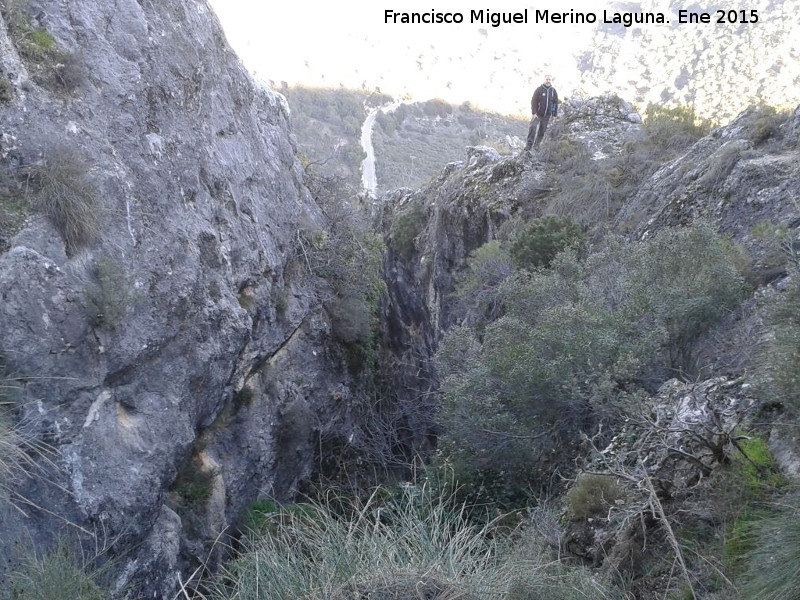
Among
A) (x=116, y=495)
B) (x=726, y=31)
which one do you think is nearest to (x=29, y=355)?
(x=116, y=495)

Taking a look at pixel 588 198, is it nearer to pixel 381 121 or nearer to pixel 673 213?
pixel 673 213

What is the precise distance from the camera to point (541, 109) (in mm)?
15711

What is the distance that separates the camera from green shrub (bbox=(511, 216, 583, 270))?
11477mm

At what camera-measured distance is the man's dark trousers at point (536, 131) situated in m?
15.9

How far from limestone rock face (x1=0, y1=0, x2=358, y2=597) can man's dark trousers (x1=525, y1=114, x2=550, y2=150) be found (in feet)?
21.2

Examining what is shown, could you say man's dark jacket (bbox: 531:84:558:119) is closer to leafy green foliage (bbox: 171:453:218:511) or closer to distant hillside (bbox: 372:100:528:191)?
leafy green foliage (bbox: 171:453:218:511)

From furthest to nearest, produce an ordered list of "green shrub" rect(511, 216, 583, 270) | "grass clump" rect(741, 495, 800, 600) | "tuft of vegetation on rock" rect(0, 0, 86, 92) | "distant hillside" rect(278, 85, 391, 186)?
"distant hillside" rect(278, 85, 391, 186) → "green shrub" rect(511, 216, 583, 270) → "tuft of vegetation on rock" rect(0, 0, 86, 92) → "grass clump" rect(741, 495, 800, 600)

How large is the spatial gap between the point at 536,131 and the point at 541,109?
580 mm

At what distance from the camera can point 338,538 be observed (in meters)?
3.38

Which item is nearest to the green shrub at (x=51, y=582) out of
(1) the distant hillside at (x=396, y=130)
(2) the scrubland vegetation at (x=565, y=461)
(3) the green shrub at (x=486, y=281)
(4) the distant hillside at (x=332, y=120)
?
(2) the scrubland vegetation at (x=565, y=461)

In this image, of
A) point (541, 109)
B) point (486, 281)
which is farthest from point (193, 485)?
point (541, 109)

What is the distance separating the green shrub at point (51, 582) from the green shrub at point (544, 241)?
26.1 feet

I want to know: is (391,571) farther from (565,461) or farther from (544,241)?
(544,241)

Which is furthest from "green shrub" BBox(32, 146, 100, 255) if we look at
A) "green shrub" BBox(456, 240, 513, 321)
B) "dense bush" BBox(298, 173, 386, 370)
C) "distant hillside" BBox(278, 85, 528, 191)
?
"distant hillside" BBox(278, 85, 528, 191)
